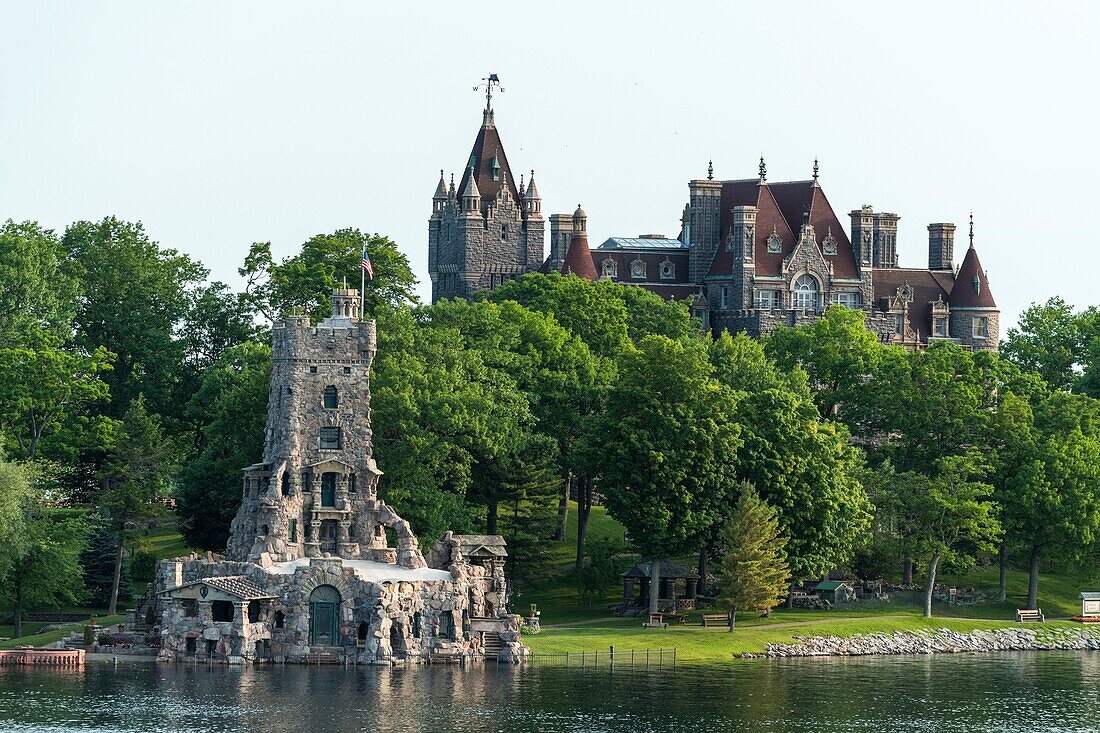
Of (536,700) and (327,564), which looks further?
(327,564)

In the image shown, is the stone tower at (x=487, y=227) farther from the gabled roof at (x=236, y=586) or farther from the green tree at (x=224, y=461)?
the gabled roof at (x=236, y=586)

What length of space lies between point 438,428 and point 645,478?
407 inches

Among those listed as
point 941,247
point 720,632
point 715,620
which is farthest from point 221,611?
point 941,247

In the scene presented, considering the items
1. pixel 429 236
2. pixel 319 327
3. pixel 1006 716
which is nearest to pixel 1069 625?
pixel 1006 716

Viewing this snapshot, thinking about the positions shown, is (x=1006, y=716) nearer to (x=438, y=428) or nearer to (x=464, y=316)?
(x=438, y=428)

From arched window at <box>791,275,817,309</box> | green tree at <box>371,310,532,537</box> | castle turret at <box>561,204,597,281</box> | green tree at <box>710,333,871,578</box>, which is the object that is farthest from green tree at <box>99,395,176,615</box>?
arched window at <box>791,275,817,309</box>

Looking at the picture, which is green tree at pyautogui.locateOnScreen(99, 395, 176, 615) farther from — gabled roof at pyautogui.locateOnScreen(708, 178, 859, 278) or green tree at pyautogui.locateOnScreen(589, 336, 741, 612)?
gabled roof at pyautogui.locateOnScreen(708, 178, 859, 278)

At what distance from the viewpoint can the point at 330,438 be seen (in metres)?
115

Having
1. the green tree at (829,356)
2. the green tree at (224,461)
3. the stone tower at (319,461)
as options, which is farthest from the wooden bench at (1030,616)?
the green tree at (224,461)

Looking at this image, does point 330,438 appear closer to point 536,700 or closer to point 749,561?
point 749,561

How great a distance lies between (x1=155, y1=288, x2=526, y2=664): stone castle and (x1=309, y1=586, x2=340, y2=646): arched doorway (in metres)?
0.04

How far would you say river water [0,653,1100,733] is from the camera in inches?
3551

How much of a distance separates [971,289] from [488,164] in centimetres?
3690

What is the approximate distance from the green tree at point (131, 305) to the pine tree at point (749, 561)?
125 feet
